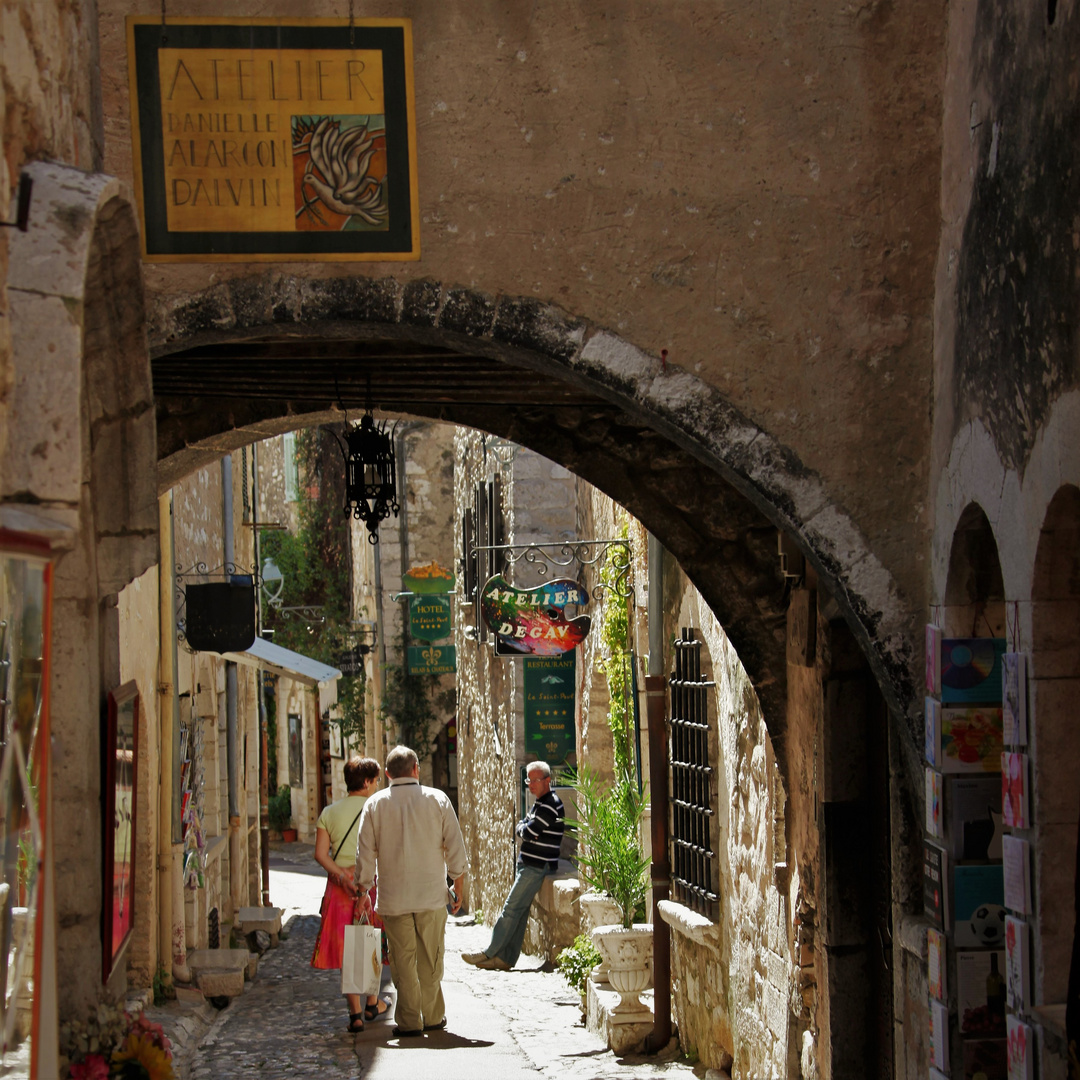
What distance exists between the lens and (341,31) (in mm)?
4086

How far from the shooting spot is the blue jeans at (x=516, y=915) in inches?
370

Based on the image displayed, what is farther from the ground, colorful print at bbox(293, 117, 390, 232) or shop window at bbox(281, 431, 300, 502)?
shop window at bbox(281, 431, 300, 502)

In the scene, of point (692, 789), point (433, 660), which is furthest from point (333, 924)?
point (433, 660)

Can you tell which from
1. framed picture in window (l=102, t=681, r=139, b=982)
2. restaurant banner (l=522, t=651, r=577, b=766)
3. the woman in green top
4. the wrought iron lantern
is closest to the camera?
framed picture in window (l=102, t=681, r=139, b=982)

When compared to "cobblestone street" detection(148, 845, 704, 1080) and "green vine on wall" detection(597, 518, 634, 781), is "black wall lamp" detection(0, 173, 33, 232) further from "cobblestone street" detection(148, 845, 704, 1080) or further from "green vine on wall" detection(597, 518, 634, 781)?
"green vine on wall" detection(597, 518, 634, 781)

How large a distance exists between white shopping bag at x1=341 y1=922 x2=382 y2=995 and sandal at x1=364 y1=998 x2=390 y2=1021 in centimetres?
50

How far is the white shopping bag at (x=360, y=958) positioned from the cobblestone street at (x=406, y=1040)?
10.0 inches

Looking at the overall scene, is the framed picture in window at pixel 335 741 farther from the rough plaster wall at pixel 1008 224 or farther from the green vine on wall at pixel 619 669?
the rough plaster wall at pixel 1008 224

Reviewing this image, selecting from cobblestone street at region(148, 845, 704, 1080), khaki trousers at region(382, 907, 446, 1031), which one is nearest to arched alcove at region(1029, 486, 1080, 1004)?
cobblestone street at region(148, 845, 704, 1080)

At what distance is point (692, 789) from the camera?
24.1 feet

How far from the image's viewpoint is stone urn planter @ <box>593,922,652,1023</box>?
749cm

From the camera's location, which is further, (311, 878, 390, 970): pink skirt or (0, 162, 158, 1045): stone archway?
(311, 878, 390, 970): pink skirt

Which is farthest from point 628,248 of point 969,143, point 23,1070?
point 23,1070

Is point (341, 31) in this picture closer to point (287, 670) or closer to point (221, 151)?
point (221, 151)
